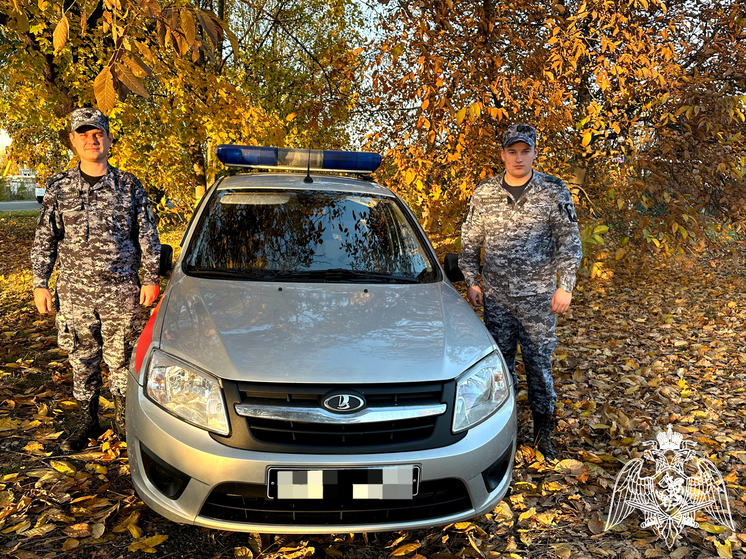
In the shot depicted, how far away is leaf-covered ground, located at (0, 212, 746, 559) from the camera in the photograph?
2506mm

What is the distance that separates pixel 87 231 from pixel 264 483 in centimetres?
202

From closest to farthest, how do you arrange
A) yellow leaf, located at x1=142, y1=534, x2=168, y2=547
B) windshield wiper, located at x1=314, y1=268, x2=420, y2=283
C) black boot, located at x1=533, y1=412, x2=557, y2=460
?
yellow leaf, located at x1=142, y1=534, x2=168, y2=547
windshield wiper, located at x1=314, y1=268, x2=420, y2=283
black boot, located at x1=533, y1=412, x2=557, y2=460

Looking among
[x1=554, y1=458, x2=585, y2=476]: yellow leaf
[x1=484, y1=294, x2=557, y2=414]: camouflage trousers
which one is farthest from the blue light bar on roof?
[x1=554, y1=458, x2=585, y2=476]: yellow leaf

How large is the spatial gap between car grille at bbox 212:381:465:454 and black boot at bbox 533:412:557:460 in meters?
1.52

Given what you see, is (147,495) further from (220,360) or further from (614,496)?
(614,496)

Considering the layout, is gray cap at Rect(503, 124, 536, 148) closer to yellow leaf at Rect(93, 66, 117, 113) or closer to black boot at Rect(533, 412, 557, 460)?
black boot at Rect(533, 412, 557, 460)

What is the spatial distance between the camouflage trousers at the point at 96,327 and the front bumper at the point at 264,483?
1166 millimetres

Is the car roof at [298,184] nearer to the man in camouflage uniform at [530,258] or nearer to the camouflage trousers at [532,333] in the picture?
the man in camouflage uniform at [530,258]

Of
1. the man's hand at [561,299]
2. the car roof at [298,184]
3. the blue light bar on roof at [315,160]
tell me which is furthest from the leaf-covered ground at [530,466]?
the blue light bar on roof at [315,160]

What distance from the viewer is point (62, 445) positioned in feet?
10.8

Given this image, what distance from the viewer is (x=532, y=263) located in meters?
3.26

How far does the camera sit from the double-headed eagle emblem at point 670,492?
2.80 m

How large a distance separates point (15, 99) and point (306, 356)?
683cm

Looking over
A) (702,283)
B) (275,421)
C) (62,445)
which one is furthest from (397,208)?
(702,283)
